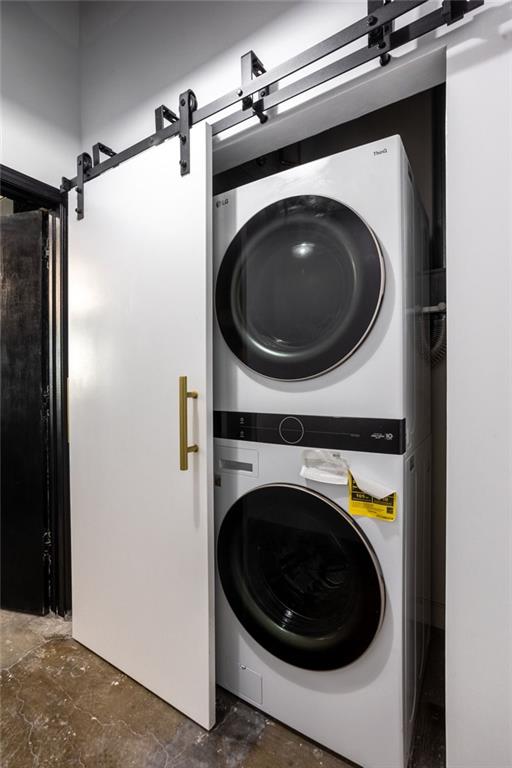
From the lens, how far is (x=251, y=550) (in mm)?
1301

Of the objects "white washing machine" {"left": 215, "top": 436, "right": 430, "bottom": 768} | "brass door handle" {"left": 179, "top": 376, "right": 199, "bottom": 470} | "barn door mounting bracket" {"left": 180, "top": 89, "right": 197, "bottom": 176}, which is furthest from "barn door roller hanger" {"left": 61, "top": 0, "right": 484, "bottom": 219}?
"white washing machine" {"left": 215, "top": 436, "right": 430, "bottom": 768}

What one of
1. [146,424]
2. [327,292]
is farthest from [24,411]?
[327,292]

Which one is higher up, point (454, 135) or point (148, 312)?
point (454, 135)

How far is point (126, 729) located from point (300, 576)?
0.81 metres

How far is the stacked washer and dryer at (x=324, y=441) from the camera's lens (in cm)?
105

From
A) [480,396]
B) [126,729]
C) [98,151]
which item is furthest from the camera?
[98,151]

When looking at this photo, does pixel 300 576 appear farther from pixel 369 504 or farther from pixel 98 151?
pixel 98 151

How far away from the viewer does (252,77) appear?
1208 millimetres

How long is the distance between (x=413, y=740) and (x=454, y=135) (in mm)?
1803

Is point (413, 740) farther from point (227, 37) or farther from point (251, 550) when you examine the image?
point (227, 37)

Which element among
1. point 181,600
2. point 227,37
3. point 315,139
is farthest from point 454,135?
point 181,600

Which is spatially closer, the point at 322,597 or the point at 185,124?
the point at 322,597

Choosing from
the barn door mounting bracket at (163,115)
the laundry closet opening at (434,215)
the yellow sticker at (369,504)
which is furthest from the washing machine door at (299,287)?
the laundry closet opening at (434,215)

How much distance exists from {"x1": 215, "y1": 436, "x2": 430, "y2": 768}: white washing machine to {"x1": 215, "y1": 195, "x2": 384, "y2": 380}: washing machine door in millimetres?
254
